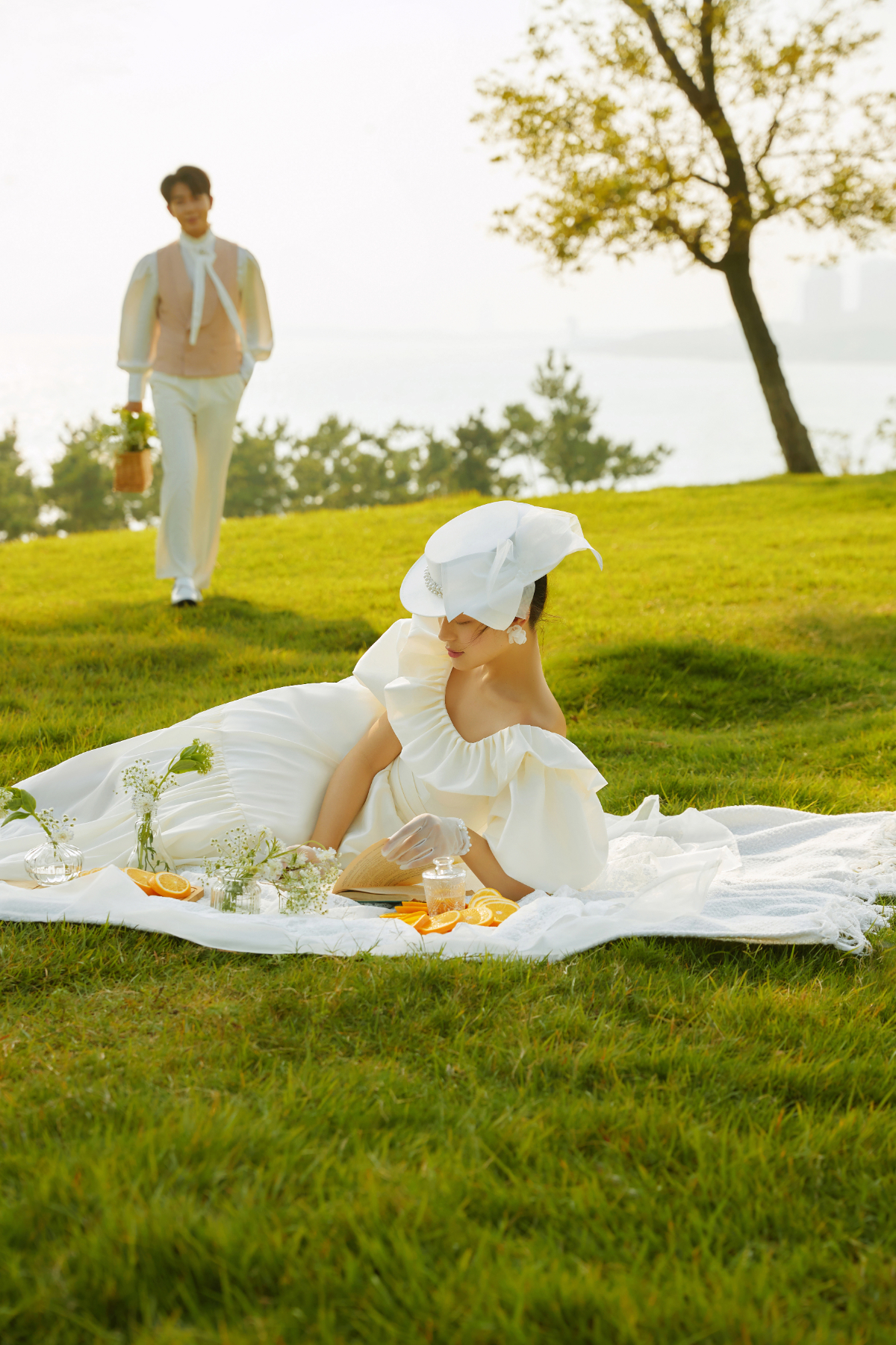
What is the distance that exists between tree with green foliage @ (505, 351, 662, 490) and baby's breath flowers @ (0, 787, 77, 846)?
36.2 meters

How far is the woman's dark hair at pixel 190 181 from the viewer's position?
25.0ft

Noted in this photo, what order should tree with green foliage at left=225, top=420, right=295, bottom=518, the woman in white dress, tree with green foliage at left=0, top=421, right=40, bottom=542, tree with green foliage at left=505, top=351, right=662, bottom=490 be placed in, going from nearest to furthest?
the woman in white dress, tree with green foliage at left=0, top=421, right=40, bottom=542, tree with green foliage at left=225, top=420, right=295, bottom=518, tree with green foliage at left=505, top=351, right=662, bottom=490

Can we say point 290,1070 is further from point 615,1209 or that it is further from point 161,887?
point 161,887

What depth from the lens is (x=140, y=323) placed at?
7852 mm

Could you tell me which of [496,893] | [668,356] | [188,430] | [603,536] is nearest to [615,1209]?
[496,893]

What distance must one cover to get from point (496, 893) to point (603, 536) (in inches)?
362

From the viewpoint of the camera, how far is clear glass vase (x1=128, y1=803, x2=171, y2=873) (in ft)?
11.4

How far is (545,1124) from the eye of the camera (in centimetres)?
214

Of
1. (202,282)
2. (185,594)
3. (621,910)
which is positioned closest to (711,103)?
(202,282)

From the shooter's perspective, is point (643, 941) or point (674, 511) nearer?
point (643, 941)

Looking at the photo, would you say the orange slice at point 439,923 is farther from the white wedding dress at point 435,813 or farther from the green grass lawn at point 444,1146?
the green grass lawn at point 444,1146

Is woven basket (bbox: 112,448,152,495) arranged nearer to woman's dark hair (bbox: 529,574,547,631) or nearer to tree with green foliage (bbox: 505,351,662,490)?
woman's dark hair (bbox: 529,574,547,631)

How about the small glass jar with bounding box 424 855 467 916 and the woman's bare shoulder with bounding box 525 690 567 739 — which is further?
the woman's bare shoulder with bounding box 525 690 567 739

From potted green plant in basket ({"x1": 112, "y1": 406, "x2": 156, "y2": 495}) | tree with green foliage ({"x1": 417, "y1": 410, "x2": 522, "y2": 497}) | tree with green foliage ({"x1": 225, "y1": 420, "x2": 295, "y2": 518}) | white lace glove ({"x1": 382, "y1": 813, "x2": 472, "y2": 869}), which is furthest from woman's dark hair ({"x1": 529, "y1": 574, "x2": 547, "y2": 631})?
Result: tree with green foliage ({"x1": 225, "y1": 420, "x2": 295, "y2": 518})
